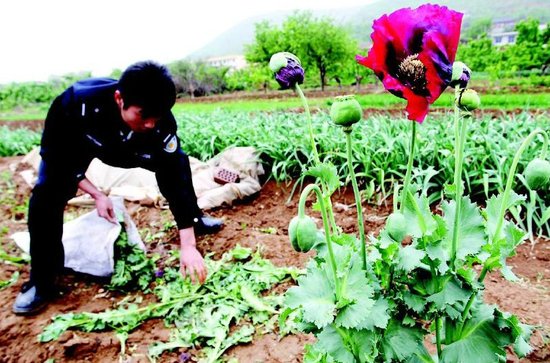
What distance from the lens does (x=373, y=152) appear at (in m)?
3.33

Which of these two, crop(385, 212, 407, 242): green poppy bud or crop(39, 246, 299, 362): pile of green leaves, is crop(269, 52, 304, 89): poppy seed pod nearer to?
crop(385, 212, 407, 242): green poppy bud

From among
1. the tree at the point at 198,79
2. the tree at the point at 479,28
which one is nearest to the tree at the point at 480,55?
the tree at the point at 198,79

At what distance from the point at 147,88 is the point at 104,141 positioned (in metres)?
0.53

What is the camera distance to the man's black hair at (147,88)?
190cm

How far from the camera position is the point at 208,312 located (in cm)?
204

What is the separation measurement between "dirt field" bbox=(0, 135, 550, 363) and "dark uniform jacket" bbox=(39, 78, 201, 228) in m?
0.55

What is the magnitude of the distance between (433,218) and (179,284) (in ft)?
5.59

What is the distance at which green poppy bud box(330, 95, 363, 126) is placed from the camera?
804mm

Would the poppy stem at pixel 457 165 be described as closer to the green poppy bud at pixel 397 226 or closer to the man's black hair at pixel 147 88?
the green poppy bud at pixel 397 226

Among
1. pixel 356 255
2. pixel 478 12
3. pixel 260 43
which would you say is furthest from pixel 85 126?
pixel 478 12

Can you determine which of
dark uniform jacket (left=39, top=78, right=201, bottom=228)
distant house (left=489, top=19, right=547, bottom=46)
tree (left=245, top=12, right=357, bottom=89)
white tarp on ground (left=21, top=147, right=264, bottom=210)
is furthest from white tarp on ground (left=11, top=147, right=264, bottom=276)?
distant house (left=489, top=19, right=547, bottom=46)

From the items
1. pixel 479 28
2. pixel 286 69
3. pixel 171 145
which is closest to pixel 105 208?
pixel 171 145

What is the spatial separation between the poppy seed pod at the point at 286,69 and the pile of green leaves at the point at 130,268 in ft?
5.90

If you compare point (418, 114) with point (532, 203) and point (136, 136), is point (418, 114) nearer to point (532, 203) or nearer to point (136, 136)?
point (136, 136)
